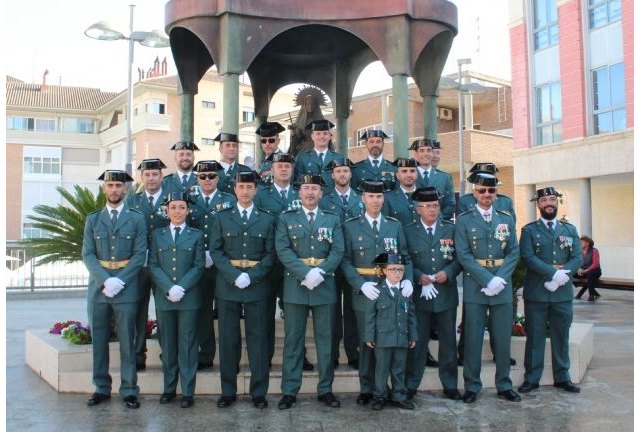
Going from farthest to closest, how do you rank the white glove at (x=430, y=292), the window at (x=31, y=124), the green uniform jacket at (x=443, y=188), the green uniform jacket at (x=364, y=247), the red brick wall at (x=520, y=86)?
the window at (x=31, y=124) → the red brick wall at (x=520, y=86) → the green uniform jacket at (x=443, y=188) → the white glove at (x=430, y=292) → the green uniform jacket at (x=364, y=247)

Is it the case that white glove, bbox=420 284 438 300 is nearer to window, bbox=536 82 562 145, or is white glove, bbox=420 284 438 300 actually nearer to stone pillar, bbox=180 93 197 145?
stone pillar, bbox=180 93 197 145

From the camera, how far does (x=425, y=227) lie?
6137 millimetres

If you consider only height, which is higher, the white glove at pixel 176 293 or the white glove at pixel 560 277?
the white glove at pixel 560 277

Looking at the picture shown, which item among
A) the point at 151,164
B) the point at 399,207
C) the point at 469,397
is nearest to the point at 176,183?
the point at 151,164

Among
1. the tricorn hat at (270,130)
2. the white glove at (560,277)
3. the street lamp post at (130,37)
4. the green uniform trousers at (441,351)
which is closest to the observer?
the green uniform trousers at (441,351)

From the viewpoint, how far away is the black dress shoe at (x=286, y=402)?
18.3ft

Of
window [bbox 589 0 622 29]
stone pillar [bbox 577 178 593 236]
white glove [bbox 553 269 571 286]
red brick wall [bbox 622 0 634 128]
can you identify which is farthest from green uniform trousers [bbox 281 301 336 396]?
window [bbox 589 0 622 29]

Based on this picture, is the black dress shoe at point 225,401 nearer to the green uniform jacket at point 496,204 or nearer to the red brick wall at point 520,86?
the green uniform jacket at point 496,204

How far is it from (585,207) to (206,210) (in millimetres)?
16966

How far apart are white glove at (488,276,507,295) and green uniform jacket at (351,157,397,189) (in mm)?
1659

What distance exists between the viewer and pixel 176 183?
6855 millimetres

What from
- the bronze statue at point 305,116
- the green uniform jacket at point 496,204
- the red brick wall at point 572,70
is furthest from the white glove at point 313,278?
the red brick wall at point 572,70

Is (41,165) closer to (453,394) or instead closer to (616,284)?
(616,284)

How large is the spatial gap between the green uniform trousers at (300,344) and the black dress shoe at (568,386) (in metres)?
2.30
